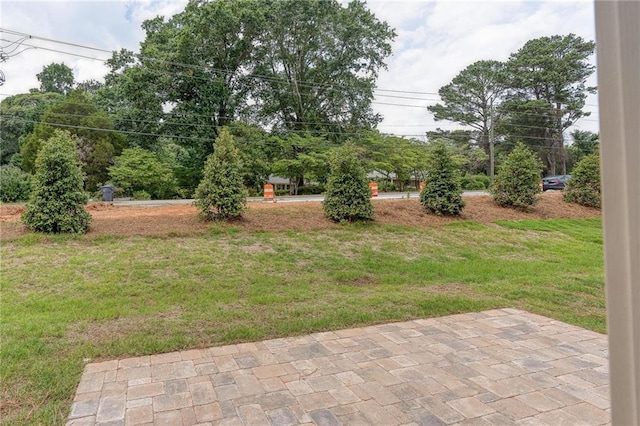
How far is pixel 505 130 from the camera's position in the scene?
95.8 feet

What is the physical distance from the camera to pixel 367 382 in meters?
2.60

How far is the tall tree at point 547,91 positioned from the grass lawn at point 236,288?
22582 millimetres

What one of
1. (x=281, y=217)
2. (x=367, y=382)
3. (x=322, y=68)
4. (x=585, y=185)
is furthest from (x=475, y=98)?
(x=367, y=382)

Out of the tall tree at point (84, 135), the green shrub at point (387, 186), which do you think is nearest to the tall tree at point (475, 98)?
the green shrub at point (387, 186)

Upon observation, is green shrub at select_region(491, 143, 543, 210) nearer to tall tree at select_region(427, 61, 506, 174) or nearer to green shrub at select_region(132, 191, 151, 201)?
green shrub at select_region(132, 191, 151, 201)

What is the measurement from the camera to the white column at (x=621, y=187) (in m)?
0.70

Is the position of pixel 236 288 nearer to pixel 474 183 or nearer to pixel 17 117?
pixel 474 183

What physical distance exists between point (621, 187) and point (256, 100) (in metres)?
23.3

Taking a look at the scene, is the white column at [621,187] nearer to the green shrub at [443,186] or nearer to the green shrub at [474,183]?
the green shrub at [443,186]

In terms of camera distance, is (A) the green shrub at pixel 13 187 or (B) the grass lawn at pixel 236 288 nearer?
(B) the grass lawn at pixel 236 288

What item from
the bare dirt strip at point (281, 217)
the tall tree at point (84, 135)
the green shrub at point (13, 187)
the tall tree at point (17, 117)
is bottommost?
the bare dirt strip at point (281, 217)

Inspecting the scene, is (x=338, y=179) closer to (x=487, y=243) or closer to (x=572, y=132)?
(x=487, y=243)

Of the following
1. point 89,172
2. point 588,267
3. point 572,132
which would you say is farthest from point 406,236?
point 572,132

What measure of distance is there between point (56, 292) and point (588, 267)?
785 cm
